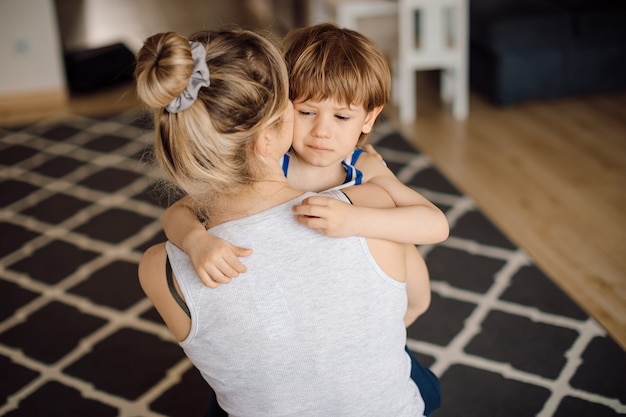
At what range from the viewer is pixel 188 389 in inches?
85.0

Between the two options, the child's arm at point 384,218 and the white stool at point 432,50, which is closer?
the child's arm at point 384,218

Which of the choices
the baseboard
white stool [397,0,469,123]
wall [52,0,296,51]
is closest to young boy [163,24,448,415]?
white stool [397,0,469,123]

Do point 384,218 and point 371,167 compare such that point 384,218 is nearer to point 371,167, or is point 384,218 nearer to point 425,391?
point 371,167

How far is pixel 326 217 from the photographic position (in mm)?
1046

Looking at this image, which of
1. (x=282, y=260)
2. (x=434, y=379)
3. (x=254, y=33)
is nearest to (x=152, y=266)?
(x=282, y=260)

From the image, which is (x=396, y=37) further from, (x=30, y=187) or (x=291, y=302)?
(x=291, y=302)

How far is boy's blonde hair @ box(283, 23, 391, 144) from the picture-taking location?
4.65 ft

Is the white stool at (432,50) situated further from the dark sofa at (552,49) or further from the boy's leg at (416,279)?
the boy's leg at (416,279)

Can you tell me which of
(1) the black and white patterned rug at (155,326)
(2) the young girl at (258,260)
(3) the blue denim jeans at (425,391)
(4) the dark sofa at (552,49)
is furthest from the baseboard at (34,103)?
(2) the young girl at (258,260)

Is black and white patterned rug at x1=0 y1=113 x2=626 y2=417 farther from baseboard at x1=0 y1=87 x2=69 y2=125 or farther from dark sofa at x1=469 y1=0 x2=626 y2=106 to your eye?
baseboard at x1=0 y1=87 x2=69 y2=125

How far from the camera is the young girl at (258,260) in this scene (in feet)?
3.44

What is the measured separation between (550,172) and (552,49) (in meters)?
0.99

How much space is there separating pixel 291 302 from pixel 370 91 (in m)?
0.56

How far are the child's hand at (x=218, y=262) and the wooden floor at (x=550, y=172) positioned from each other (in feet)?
5.38
